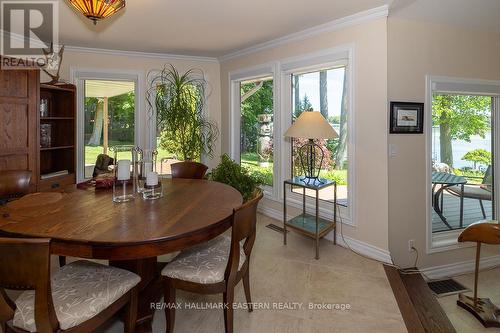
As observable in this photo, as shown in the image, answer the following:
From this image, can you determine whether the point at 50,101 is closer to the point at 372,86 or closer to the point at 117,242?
the point at 117,242

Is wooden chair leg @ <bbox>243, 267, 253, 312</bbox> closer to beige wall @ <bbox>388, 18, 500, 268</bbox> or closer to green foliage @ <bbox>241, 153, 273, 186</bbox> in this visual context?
beige wall @ <bbox>388, 18, 500, 268</bbox>

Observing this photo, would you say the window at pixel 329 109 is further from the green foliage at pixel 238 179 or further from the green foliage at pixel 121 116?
the green foliage at pixel 121 116

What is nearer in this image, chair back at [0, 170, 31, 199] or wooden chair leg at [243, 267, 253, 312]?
wooden chair leg at [243, 267, 253, 312]

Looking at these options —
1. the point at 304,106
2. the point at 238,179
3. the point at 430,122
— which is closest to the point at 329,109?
the point at 304,106

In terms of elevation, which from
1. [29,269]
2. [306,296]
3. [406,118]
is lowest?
[306,296]

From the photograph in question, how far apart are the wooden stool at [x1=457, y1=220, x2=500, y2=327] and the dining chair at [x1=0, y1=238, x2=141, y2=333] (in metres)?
2.51

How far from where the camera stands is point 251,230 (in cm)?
169

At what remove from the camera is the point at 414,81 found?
9.19ft

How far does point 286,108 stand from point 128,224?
2.62 metres

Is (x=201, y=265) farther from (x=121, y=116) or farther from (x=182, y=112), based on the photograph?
(x=121, y=116)

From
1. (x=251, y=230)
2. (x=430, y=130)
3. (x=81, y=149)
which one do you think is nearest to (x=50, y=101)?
(x=81, y=149)

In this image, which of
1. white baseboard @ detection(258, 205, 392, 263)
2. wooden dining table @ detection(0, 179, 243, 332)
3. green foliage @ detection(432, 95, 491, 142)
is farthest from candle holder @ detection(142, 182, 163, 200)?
green foliage @ detection(432, 95, 491, 142)

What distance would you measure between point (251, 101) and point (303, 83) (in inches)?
36.3

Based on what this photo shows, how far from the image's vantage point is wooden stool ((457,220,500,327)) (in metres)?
2.22
